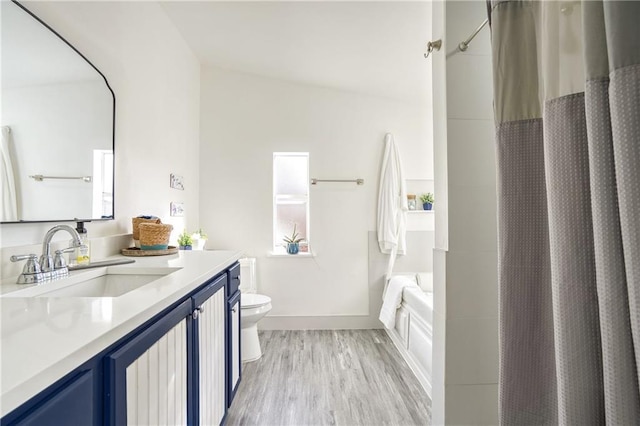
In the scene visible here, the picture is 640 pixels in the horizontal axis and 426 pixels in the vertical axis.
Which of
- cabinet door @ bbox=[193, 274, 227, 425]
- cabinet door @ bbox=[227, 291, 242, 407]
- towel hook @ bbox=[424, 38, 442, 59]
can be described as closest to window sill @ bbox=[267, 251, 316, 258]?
cabinet door @ bbox=[227, 291, 242, 407]

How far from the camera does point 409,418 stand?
1.70 meters

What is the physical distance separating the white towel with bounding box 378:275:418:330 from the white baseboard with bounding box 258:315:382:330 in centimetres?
36

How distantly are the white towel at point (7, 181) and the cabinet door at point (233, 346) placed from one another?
0.97 meters

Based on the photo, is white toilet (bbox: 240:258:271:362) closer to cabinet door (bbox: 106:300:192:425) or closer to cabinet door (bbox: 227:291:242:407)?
cabinet door (bbox: 227:291:242:407)

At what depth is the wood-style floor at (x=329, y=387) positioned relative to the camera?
1.71m

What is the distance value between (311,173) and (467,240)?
6.97ft

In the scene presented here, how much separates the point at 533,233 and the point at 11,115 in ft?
5.61

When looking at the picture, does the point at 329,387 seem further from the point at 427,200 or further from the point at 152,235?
the point at 427,200

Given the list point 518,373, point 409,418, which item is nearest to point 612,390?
point 518,373

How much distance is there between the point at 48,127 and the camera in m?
1.19

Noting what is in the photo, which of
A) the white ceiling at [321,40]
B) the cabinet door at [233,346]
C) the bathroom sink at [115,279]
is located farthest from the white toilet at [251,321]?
the white ceiling at [321,40]

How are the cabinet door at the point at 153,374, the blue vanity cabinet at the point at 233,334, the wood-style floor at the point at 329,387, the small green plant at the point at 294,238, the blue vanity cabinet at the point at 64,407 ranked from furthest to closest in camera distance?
the small green plant at the point at 294,238 < the wood-style floor at the point at 329,387 < the blue vanity cabinet at the point at 233,334 < the cabinet door at the point at 153,374 < the blue vanity cabinet at the point at 64,407

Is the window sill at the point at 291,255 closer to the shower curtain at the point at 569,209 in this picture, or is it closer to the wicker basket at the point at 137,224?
the wicker basket at the point at 137,224

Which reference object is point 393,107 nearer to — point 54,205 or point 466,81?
point 466,81
